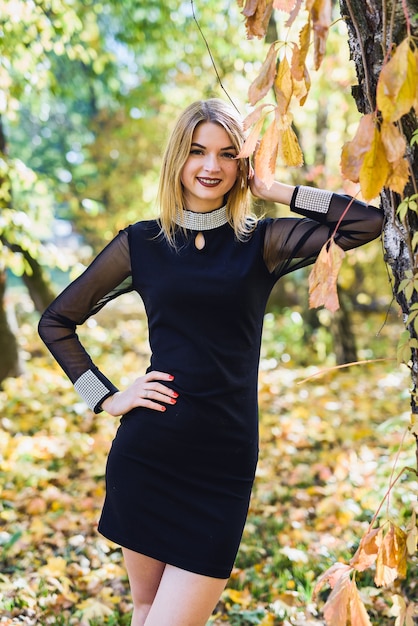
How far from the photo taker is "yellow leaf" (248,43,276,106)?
1409 mm

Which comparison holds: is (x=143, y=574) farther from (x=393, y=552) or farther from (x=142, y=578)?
(x=393, y=552)

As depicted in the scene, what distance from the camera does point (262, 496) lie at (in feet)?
14.4

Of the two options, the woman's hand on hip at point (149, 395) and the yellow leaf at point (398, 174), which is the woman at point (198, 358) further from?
the yellow leaf at point (398, 174)

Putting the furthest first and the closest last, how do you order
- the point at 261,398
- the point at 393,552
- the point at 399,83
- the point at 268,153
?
1. the point at 261,398
2. the point at 393,552
3. the point at 268,153
4. the point at 399,83

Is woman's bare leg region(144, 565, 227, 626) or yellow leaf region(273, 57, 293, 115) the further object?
woman's bare leg region(144, 565, 227, 626)

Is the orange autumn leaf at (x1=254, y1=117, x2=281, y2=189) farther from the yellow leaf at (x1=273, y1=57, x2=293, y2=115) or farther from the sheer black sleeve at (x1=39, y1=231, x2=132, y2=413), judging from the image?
the sheer black sleeve at (x1=39, y1=231, x2=132, y2=413)

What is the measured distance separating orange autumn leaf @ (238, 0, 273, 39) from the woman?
712mm

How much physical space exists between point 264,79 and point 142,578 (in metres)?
1.76

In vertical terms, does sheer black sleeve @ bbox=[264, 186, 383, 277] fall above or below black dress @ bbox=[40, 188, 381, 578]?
above

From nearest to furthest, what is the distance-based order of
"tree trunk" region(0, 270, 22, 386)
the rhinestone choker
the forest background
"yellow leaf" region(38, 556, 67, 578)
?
the rhinestone choker < the forest background < "yellow leaf" region(38, 556, 67, 578) < "tree trunk" region(0, 270, 22, 386)

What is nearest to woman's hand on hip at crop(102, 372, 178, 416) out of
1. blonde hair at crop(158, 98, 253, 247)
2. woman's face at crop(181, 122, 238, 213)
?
blonde hair at crop(158, 98, 253, 247)

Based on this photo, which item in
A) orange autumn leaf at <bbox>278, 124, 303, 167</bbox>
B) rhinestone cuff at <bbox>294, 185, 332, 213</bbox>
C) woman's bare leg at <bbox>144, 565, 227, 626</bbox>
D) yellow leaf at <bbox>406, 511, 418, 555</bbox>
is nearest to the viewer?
orange autumn leaf at <bbox>278, 124, 303, 167</bbox>

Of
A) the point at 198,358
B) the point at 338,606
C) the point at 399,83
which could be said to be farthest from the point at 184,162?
the point at 338,606

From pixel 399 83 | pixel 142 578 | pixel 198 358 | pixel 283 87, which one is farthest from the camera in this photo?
pixel 142 578
